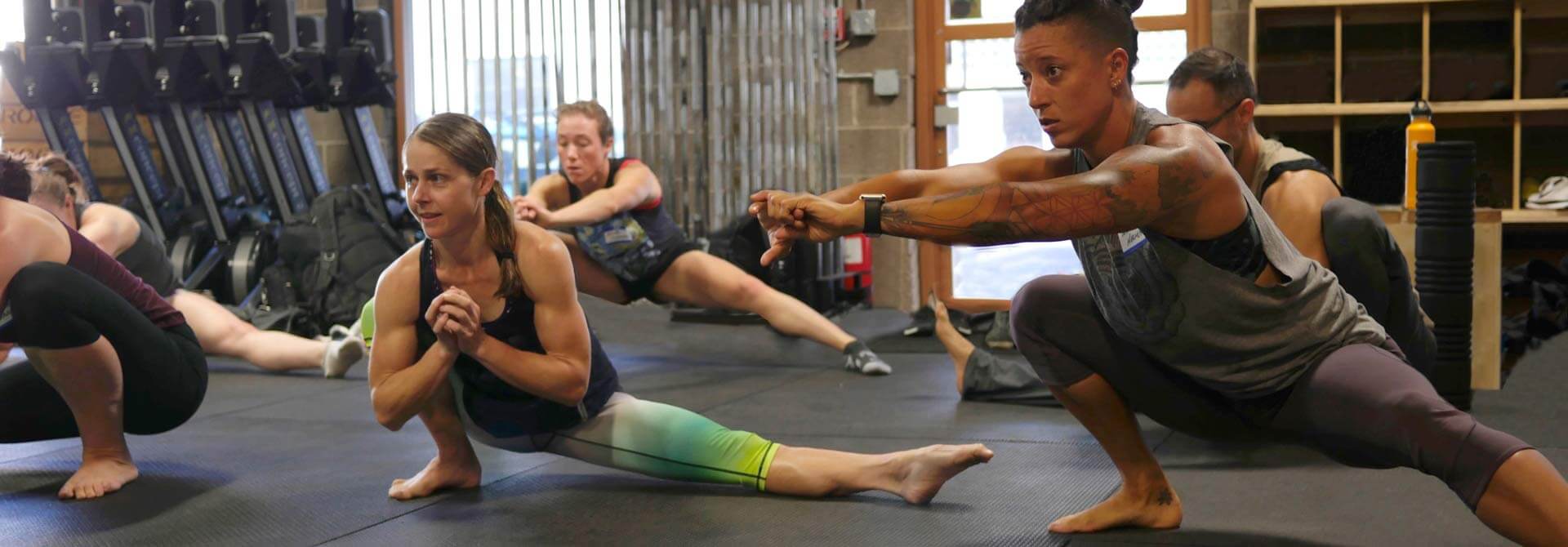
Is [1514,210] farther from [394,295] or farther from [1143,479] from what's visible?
[394,295]

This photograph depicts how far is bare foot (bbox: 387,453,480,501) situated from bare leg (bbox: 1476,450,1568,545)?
177cm

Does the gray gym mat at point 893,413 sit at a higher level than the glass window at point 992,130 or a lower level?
lower

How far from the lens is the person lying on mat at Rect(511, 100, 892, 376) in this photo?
14.3 ft

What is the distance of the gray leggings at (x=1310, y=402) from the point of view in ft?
5.57

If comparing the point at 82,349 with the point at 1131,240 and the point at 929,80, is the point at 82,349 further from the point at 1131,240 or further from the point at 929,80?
the point at 929,80

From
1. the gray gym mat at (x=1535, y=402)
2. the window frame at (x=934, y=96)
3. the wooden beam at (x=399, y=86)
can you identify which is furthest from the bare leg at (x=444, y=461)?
the wooden beam at (x=399, y=86)

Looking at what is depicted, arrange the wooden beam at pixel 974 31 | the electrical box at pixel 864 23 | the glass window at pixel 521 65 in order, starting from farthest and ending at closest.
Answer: the glass window at pixel 521 65 < the electrical box at pixel 864 23 < the wooden beam at pixel 974 31

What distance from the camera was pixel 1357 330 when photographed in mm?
1936

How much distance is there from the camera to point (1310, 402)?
1887 mm

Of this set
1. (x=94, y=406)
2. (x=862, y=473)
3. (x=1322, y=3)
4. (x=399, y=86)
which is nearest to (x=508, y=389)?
(x=862, y=473)

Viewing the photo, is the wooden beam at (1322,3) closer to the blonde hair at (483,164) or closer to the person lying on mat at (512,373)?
the person lying on mat at (512,373)

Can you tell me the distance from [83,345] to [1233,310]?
83.1 inches

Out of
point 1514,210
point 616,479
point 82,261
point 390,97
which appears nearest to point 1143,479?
point 616,479

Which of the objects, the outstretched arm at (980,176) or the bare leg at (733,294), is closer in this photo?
the outstretched arm at (980,176)
